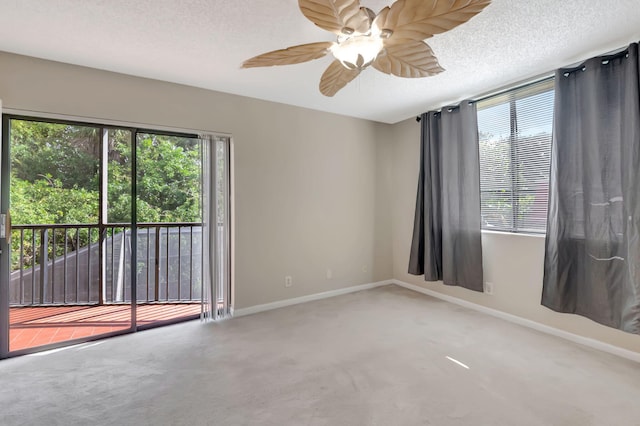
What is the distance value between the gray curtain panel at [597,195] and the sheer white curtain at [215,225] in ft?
10.2

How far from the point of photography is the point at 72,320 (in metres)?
3.01

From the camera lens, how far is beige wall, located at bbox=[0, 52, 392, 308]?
2545 mm

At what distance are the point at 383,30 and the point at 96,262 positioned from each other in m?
3.64

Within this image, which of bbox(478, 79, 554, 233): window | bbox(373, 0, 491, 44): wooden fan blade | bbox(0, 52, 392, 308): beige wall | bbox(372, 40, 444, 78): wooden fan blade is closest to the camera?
bbox(373, 0, 491, 44): wooden fan blade

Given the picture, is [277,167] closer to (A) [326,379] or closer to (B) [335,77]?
(B) [335,77]

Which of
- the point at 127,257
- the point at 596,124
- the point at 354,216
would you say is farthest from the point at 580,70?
the point at 127,257

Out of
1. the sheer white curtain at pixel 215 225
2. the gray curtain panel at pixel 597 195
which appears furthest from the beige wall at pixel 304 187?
the gray curtain panel at pixel 597 195

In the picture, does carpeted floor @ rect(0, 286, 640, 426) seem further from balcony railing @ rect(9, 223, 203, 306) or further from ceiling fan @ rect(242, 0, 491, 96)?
ceiling fan @ rect(242, 0, 491, 96)

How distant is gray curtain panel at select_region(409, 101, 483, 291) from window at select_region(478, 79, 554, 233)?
0.16 meters

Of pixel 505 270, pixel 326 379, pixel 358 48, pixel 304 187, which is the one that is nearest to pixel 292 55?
pixel 358 48

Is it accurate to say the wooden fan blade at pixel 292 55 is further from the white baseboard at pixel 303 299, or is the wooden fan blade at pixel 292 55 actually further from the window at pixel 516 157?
the white baseboard at pixel 303 299

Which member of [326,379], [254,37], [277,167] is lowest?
[326,379]

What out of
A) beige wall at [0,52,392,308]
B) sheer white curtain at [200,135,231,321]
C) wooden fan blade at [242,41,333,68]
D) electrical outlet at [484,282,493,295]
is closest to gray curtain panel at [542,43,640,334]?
electrical outlet at [484,282,493,295]

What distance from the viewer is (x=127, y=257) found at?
3350 mm
